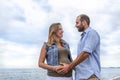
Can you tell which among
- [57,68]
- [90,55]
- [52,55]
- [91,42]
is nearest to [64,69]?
[57,68]

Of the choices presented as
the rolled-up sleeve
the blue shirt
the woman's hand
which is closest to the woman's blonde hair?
the woman's hand

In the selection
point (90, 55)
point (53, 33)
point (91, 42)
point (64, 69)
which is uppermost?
point (53, 33)

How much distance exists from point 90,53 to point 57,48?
0.68 metres

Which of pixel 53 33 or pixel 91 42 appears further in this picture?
pixel 53 33

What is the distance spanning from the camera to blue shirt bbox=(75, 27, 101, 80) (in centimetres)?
612

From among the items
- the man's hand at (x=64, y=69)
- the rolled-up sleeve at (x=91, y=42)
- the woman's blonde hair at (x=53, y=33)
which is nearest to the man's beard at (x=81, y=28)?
the rolled-up sleeve at (x=91, y=42)

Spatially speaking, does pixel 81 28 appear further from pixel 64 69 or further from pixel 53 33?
pixel 64 69

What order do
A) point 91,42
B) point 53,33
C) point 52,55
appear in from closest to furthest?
point 91,42
point 52,55
point 53,33

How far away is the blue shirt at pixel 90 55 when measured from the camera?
6121 millimetres

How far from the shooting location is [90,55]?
20.3 ft

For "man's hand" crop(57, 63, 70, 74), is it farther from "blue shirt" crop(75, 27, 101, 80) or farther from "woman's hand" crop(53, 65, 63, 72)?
"blue shirt" crop(75, 27, 101, 80)

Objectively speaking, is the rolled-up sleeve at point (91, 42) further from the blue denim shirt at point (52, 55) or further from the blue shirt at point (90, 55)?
the blue denim shirt at point (52, 55)

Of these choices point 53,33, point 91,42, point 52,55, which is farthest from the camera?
point 53,33

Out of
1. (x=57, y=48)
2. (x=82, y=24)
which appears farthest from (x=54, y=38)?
(x=82, y=24)
